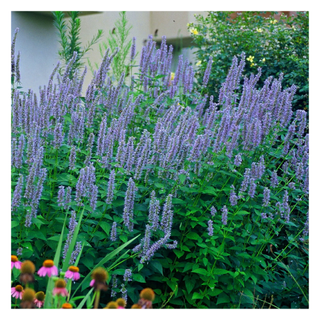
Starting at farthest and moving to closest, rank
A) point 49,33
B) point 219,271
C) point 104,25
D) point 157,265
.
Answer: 1. point 104,25
2. point 49,33
3. point 219,271
4. point 157,265

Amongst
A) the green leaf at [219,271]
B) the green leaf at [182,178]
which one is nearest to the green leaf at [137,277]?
the green leaf at [219,271]

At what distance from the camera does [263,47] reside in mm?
7469

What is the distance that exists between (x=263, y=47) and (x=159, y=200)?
525cm

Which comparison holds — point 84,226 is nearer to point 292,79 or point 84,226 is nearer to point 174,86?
point 174,86

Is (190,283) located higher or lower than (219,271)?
lower

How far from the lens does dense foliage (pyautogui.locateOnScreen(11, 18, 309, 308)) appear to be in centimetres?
274

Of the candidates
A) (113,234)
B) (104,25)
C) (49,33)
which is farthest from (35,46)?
(113,234)

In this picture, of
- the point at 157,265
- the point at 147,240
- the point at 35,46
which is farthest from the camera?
the point at 35,46

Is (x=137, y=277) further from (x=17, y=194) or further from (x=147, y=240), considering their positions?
(x=17, y=194)

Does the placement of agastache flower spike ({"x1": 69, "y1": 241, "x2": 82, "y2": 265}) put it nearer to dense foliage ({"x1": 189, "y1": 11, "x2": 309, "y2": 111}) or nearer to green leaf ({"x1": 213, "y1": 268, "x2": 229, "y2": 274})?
green leaf ({"x1": 213, "y1": 268, "x2": 229, "y2": 274})

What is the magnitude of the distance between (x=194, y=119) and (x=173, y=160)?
37cm
